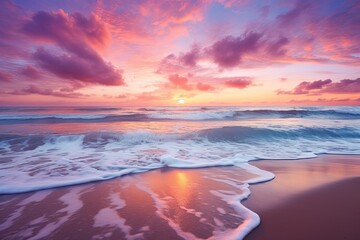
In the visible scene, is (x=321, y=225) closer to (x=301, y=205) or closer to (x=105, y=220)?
(x=301, y=205)

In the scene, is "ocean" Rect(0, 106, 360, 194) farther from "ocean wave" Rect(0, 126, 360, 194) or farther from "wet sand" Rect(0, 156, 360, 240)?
"wet sand" Rect(0, 156, 360, 240)

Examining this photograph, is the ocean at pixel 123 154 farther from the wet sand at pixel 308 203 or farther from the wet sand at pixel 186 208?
the wet sand at pixel 308 203

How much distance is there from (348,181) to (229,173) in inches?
95.1

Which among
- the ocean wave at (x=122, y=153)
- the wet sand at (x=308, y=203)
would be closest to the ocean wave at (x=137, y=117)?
the ocean wave at (x=122, y=153)

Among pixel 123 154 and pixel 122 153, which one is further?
pixel 122 153

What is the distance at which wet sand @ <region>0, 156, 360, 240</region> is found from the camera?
2520 millimetres

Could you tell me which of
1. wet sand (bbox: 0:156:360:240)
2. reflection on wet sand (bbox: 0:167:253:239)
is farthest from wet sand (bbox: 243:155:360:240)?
reflection on wet sand (bbox: 0:167:253:239)

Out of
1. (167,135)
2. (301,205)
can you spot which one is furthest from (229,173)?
(167,135)

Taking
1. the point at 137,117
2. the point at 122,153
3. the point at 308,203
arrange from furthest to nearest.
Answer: the point at 137,117 → the point at 122,153 → the point at 308,203

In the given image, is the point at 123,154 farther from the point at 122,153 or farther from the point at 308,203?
the point at 308,203

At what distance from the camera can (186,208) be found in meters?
3.15

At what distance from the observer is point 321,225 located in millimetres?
2652

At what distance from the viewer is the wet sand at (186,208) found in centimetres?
252

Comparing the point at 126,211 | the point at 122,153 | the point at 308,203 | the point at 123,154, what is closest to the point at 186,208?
the point at 126,211
